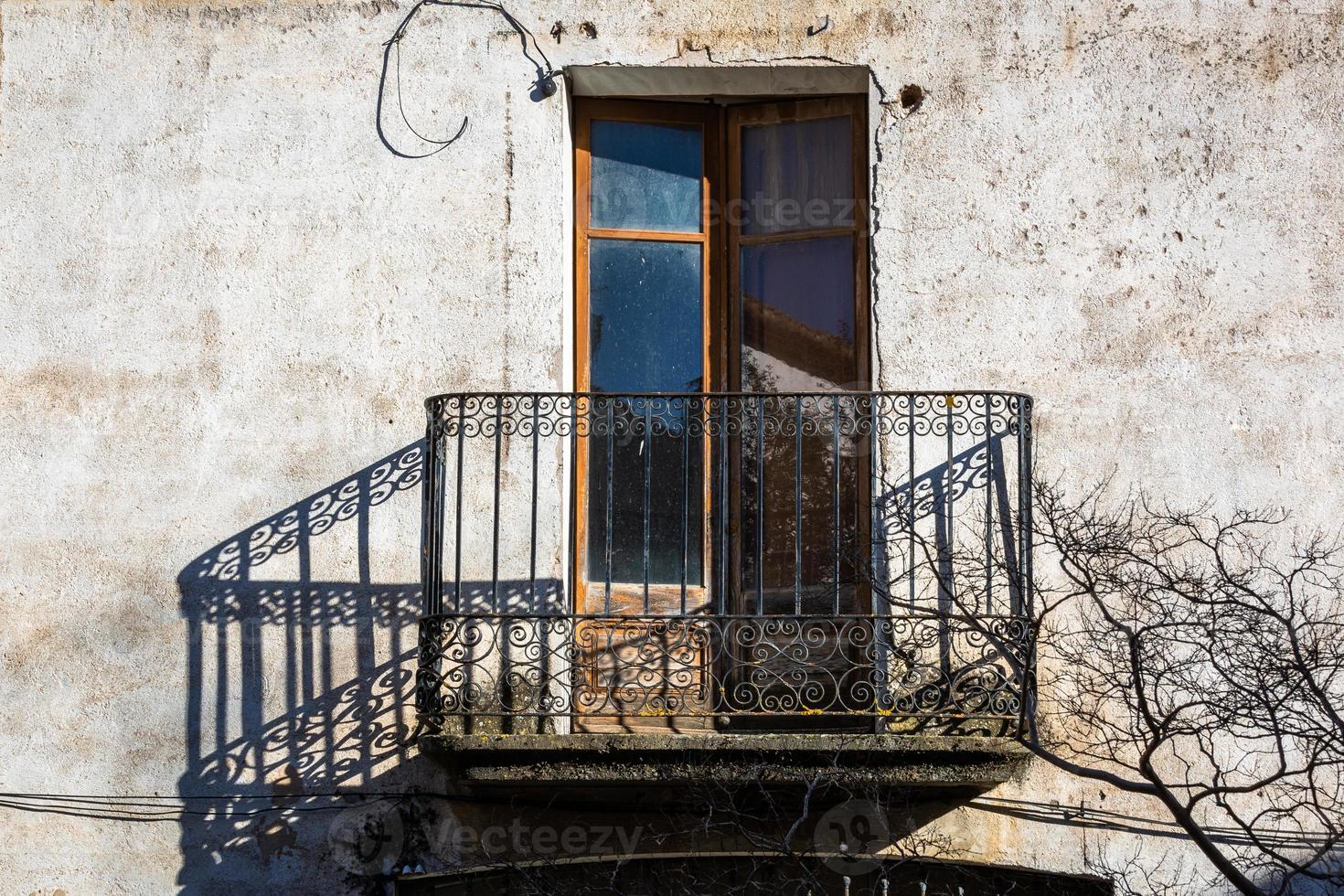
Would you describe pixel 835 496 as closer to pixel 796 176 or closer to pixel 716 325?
pixel 716 325

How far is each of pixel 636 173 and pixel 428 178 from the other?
1.02 meters

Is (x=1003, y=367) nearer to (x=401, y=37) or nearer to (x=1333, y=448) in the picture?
(x=1333, y=448)

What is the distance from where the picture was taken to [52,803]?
7.68 meters

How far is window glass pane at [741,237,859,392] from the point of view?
27.5 ft

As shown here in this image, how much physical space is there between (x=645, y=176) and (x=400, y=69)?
1.25 m

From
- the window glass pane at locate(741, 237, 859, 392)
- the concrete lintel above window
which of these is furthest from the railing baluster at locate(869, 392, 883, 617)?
the concrete lintel above window

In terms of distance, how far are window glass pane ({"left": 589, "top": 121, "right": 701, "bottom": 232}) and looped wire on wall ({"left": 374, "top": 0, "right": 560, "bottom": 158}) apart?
43cm

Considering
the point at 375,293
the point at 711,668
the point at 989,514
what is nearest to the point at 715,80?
the point at 375,293

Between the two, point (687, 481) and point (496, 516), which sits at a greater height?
point (687, 481)

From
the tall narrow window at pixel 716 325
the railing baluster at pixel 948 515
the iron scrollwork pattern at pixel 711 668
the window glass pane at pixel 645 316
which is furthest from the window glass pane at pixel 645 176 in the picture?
the iron scrollwork pattern at pixel 711 668

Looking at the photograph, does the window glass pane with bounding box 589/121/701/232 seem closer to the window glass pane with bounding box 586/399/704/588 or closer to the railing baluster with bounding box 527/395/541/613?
the window glass pane with bounding box 586/399/704/588

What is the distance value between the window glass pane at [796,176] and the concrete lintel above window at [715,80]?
18 centimetres

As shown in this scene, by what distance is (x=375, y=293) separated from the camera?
8.15m

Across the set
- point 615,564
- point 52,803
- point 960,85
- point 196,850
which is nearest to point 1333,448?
point 960,85
